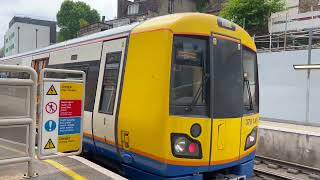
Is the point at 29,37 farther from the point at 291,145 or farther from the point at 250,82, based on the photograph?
→ the point at 250,82

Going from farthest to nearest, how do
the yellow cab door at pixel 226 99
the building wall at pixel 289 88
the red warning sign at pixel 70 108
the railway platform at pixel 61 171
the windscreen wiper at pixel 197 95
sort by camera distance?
the building wall at pixel 289 88
the yellow cab door at pixel 226 99
the windscreen wiper at pixel 197 95
the red warning sign at pixel 70 108
the railway platform at pixel 61 171

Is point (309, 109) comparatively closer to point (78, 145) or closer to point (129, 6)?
point (78, 145)

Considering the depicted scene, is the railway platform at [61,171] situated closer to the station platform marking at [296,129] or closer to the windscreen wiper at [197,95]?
the windscreen wiper at [197,95]

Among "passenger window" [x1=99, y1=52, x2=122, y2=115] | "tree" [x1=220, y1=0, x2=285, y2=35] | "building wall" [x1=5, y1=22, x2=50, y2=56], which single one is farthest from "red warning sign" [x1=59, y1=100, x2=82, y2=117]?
"building wall" [x1=5, y1=22, x2=50, y2=56]

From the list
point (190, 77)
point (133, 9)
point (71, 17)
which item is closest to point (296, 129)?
point (190, 77)

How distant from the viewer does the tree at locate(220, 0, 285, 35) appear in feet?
104

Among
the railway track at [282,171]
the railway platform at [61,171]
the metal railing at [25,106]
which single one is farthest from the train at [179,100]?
the railway track at [282,171]

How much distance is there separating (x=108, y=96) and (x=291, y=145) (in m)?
7.02

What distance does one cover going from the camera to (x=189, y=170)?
516cm

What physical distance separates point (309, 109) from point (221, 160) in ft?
35.3

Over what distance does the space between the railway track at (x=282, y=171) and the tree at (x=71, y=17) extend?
6198 cm

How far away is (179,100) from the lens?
16.9 feet

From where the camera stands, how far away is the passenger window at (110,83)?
6.07m

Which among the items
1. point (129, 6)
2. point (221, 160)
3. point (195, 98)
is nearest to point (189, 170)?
point (221, 160)
